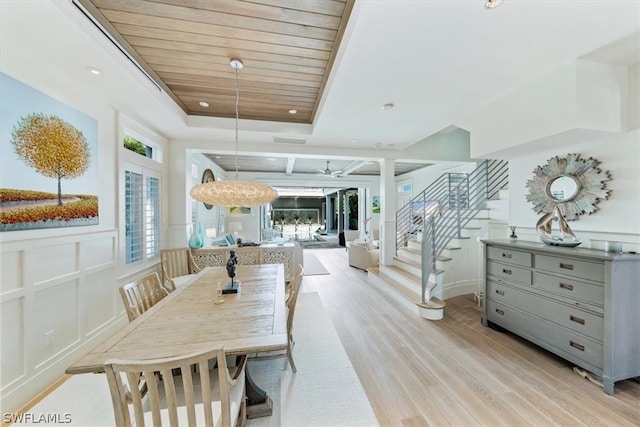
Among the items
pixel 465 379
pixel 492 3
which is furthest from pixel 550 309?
pixel 492 3

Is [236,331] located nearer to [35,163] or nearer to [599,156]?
[35,163]

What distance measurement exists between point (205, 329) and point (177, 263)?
294 centimetres

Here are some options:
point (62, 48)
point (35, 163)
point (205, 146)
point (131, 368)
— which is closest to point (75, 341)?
point (35, 163)

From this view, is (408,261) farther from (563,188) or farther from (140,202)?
(140,202)

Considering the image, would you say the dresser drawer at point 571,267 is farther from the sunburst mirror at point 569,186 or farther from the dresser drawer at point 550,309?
the sunburst mirror at point 569,186

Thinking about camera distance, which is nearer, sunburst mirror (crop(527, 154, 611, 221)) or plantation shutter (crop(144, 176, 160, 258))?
sunburst mirror (crop(527, 154, 611, 221))

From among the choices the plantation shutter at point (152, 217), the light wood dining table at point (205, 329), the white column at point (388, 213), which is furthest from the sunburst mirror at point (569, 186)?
the plantation shutter at point (152, 217)

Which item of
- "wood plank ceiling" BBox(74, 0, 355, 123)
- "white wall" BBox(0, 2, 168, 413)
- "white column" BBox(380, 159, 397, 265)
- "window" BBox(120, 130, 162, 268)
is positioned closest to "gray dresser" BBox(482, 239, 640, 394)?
"white column" BBox(380, 159, 397, 265)

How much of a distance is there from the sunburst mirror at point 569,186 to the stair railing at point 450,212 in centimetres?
124

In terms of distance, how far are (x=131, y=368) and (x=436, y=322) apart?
3.39m

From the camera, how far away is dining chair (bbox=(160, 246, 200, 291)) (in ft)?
12.5

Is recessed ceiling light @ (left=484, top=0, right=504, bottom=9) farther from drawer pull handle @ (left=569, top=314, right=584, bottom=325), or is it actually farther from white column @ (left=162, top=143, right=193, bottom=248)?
white column @ (left=162, top=143, right=193, bottom=248)

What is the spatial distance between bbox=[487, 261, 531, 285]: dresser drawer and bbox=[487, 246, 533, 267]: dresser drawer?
0.20 feet

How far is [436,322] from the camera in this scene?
3.26m
